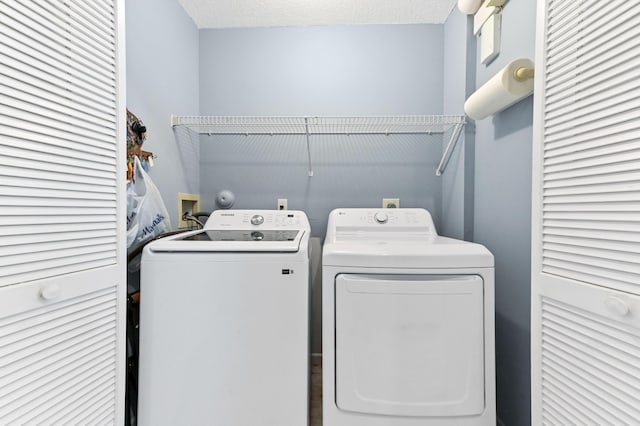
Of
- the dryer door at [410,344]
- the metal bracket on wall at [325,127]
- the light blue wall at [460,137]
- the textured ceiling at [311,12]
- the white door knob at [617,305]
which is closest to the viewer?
the white door knob at [617,305]

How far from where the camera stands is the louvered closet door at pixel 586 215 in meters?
0.65

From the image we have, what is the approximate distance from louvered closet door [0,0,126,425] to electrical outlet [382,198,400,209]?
1634 millimetres

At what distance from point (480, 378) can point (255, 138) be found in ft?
6.46

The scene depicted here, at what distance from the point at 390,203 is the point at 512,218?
854mm

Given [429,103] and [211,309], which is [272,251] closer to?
[211,309]

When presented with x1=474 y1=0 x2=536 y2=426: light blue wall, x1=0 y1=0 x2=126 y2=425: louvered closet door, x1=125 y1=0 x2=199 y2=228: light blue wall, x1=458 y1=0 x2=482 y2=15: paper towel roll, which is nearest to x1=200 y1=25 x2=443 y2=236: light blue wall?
x1=125 y1=0 x2=199 y2=228: light blue wall

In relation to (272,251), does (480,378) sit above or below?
below

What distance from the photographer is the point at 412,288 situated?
3.64 feet

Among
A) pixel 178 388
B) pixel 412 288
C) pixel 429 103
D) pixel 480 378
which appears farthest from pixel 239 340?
pixel 429 103

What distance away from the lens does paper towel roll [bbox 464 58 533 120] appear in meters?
1.15

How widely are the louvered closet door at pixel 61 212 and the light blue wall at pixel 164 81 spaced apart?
56cm

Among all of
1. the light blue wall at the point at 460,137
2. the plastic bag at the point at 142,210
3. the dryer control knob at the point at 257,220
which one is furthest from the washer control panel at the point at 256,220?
the light blue wall at the point at 460,137

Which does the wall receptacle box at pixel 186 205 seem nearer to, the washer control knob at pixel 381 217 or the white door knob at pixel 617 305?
the washer control knob at pixel 381 217

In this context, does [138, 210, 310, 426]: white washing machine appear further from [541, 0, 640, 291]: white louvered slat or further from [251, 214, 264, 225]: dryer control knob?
[541, 0, 640, 291]: white louvered slat
